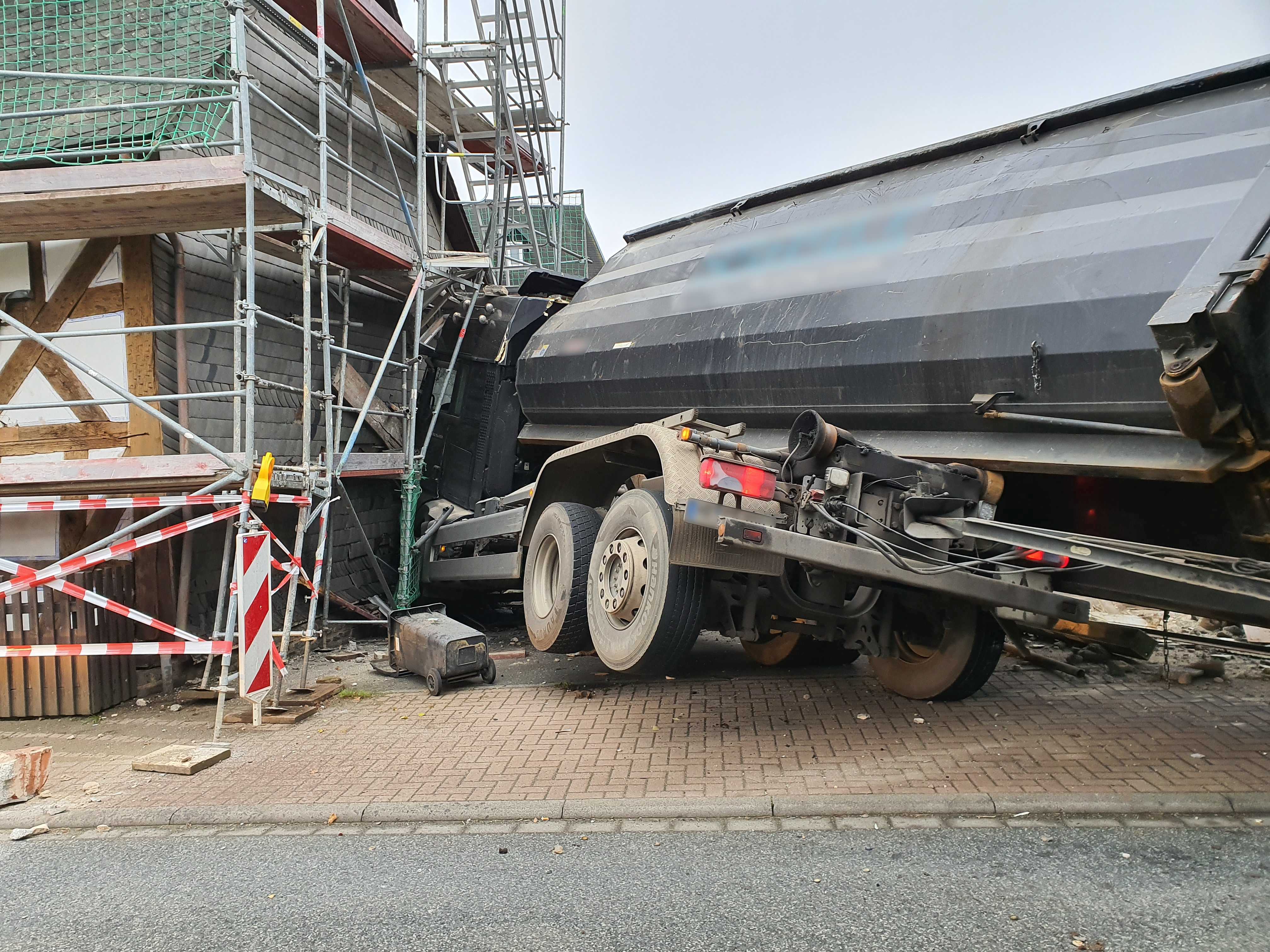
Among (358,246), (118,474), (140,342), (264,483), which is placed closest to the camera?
(264,483)

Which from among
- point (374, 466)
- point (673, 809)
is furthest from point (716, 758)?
point (374, 466)

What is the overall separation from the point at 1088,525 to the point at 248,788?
3.91m

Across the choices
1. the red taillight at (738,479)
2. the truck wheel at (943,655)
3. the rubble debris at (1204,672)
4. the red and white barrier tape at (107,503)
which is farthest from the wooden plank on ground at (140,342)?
the rubble debris at (1204,672)

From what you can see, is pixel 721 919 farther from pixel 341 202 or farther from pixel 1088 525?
pixel 341 202

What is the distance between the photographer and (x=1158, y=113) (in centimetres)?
352

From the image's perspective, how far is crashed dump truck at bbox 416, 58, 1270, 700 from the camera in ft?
9.81

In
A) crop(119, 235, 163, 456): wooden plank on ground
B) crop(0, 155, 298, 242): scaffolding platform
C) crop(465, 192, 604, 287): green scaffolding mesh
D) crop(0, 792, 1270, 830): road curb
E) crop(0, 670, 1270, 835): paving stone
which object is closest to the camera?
crop(0, 792, 1270, 830): road curb

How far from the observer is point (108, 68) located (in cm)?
704

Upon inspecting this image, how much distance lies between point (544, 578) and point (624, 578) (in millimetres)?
1322

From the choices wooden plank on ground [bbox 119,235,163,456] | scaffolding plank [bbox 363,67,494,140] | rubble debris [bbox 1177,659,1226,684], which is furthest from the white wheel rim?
scaffolding plank [bbox 363,67,494,140]

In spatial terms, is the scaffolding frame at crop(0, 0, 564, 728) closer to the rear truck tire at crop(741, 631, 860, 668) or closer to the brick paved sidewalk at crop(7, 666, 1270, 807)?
the brick paved sidewalk at crop(7, 666, 1270, 807)

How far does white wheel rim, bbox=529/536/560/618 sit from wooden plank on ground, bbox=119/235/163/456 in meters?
3.51

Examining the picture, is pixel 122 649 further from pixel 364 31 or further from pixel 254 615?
pixel 364 31

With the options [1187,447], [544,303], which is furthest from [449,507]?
[1187,447]
